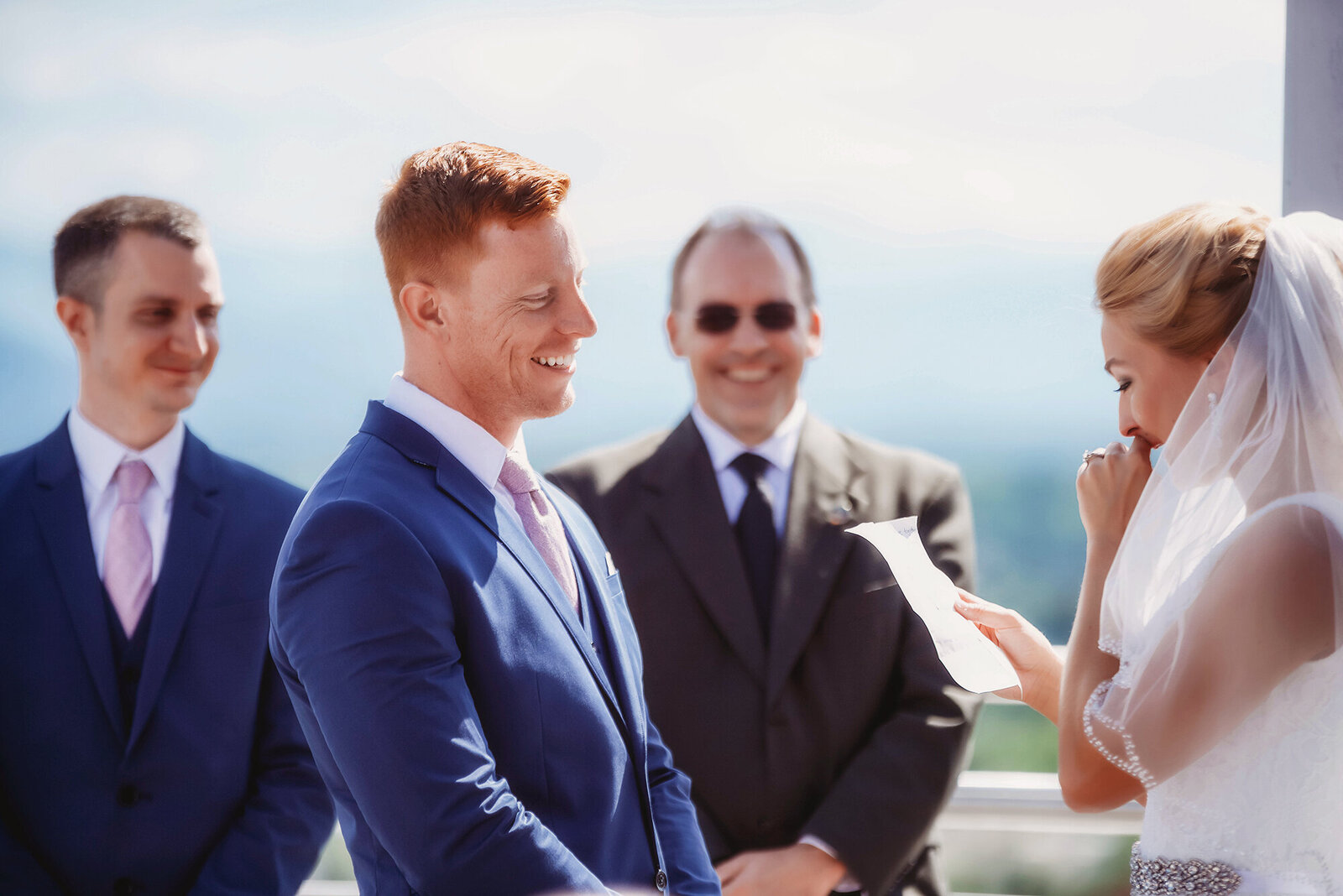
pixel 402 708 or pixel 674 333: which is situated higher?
pixel 674 333

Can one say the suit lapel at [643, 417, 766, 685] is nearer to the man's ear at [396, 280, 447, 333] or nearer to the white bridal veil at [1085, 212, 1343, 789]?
the white bridal veil at [1085, 212, 1343, 789]

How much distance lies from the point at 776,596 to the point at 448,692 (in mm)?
1272

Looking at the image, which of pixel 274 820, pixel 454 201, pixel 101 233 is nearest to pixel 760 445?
pixel 454 201

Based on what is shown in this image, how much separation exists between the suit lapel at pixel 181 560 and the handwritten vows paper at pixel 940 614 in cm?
150

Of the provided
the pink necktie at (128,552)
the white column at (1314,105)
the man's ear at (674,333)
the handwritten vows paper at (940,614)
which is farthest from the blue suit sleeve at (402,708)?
the white column at (1314,105)

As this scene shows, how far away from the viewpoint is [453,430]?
71.3 inches

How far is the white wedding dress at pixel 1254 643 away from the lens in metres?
1.71

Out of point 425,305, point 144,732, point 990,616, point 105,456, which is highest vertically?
point 425,305

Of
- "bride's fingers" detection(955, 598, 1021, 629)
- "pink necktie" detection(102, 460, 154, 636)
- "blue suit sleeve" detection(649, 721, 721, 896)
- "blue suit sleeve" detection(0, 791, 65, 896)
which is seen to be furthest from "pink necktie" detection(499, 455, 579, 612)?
"blue suit sleeve" detection(0, 791, 65, 896)

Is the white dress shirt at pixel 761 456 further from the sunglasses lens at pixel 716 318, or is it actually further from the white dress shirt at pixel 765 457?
the sunglasses lens at pixel 716 318

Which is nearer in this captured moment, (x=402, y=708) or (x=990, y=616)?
(x=402, y=708)

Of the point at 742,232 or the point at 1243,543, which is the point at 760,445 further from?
the point at 1243,543

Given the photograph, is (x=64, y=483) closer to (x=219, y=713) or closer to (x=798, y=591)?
(x=219, y=713)

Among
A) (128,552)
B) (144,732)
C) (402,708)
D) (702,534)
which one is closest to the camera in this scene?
(402,708)
